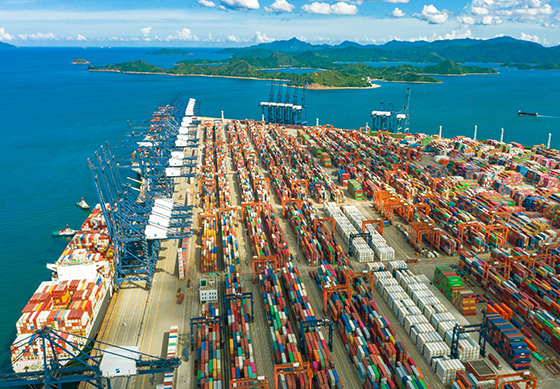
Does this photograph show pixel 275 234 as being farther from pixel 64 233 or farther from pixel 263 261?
pixel 64 233

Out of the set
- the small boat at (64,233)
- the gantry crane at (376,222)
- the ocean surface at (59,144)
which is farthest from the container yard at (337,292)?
the ocean surface at (59,144)

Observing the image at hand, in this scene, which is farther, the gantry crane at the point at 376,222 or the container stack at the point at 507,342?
the gantry crane at the point at 376,222

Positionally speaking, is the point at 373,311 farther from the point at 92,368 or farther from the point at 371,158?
the point at 371,158

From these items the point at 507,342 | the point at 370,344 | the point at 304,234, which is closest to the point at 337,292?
the point at 370,344

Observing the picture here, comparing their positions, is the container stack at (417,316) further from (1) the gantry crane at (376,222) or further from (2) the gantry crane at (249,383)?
(2) the gantry crane at (249,383)

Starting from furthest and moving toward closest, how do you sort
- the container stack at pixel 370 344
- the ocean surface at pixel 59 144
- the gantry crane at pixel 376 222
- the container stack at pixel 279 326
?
the ocean surface at pixel 59 144, the gantry crane at pixel 376 222, the container stack at pixel 279 326, the container stack at pixel 370 344

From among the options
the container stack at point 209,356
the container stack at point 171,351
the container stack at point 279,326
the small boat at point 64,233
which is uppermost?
the container stack at point 279,326
